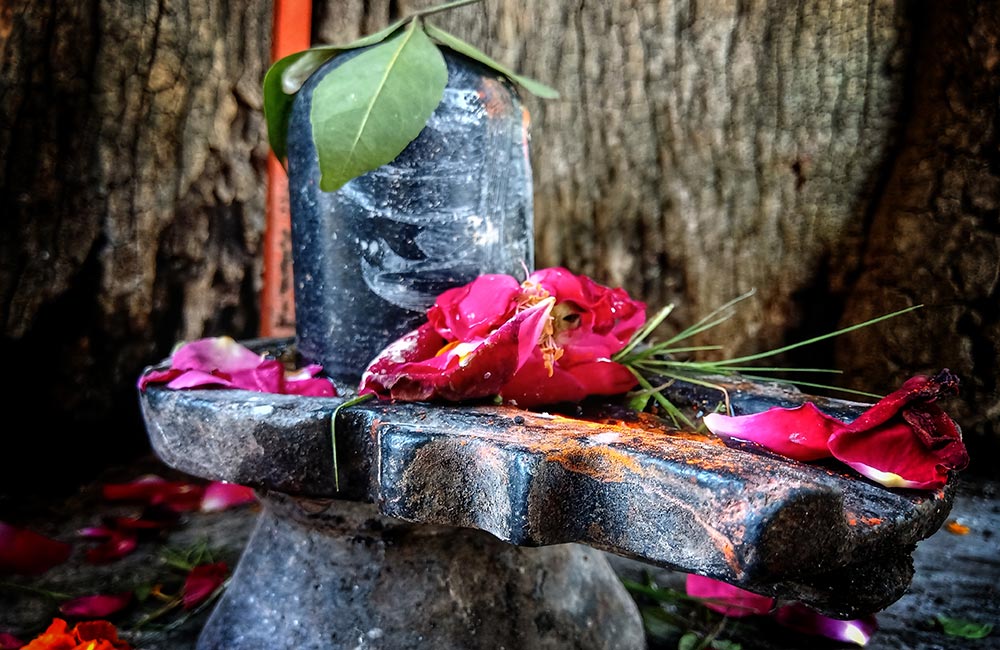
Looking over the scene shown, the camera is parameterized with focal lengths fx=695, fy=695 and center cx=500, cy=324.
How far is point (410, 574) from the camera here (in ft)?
3.53

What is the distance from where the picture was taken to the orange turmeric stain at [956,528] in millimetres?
1720

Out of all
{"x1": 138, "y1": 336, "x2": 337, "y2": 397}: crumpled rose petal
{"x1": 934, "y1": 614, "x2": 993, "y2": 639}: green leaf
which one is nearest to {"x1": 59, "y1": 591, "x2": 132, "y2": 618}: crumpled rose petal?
{"x1": 138, "y1": 336, "x2": 337, "y2": 397}: crumpled rose petal

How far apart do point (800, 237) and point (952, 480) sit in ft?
4.29

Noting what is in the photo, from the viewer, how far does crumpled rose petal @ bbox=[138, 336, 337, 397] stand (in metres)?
1.07

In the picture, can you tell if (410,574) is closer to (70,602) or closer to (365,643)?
(365,643)

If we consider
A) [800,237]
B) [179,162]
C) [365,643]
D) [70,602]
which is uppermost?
[179,162]

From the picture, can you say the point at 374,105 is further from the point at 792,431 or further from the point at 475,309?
the point at 792,431

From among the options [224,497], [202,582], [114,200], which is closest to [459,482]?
[202,582]

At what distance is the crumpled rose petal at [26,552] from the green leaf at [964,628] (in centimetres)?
185

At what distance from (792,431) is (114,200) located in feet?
5.80

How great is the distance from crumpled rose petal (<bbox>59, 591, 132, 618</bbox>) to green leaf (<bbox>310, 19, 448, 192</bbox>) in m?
0.99

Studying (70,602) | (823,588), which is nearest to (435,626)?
(823,588)

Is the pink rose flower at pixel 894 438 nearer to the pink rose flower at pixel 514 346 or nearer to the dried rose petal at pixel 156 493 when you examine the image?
the pink rose flower at pixel 514 346

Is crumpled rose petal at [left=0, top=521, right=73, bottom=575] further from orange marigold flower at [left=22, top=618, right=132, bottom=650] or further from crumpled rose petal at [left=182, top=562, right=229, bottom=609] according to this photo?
orange marigold flower at [left=22, top=618, right=132, bottom=650]
